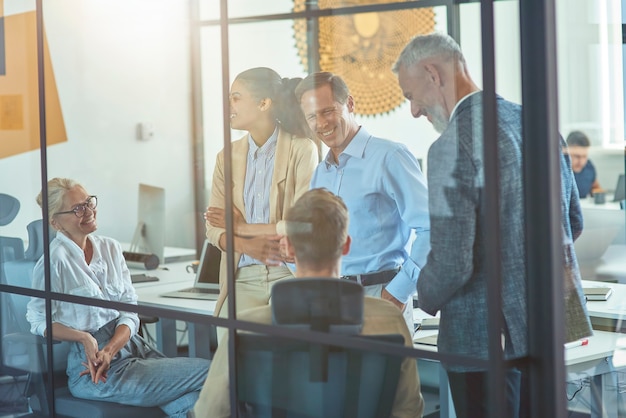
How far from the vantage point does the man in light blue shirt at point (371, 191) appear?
2391 millimetres

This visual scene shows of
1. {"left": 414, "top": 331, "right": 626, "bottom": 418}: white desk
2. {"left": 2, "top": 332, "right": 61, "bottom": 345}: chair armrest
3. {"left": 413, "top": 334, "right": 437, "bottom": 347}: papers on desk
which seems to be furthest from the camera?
{"left": 2, "top": 332, "right": 61, "bottom": 345}: chair armrest

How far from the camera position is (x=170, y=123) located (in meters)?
3.01

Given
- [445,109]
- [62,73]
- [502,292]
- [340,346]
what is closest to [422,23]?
[445,109]

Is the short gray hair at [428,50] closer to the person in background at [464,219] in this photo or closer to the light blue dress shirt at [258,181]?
the person in background at [464,219]

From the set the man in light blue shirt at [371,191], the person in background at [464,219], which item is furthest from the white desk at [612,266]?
the man in light blue shirt at [371,191]

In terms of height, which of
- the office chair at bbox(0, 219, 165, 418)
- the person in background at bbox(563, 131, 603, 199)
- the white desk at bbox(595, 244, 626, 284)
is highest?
the person in background at bbox(563, 131, 603, 199)

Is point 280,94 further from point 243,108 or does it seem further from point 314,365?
point 314,365

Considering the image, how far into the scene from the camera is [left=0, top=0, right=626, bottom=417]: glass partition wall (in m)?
2.22

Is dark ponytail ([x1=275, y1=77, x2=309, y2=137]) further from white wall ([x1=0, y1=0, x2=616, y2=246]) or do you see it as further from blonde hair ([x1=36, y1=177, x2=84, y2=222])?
blonde hair ([x1=36, y1=177, x2=84, y2=222])

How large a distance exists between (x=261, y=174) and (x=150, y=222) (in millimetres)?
535

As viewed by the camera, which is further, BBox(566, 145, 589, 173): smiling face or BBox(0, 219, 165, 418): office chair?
BBox(0, 219, 165, 418): office chair

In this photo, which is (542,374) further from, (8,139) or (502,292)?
(8,139)

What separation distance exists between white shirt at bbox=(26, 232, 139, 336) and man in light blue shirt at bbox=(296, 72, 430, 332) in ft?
3.11

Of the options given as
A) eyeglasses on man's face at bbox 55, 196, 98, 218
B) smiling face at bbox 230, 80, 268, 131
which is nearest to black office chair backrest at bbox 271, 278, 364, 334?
smiling face at bbox 230, 80, 268, 131
